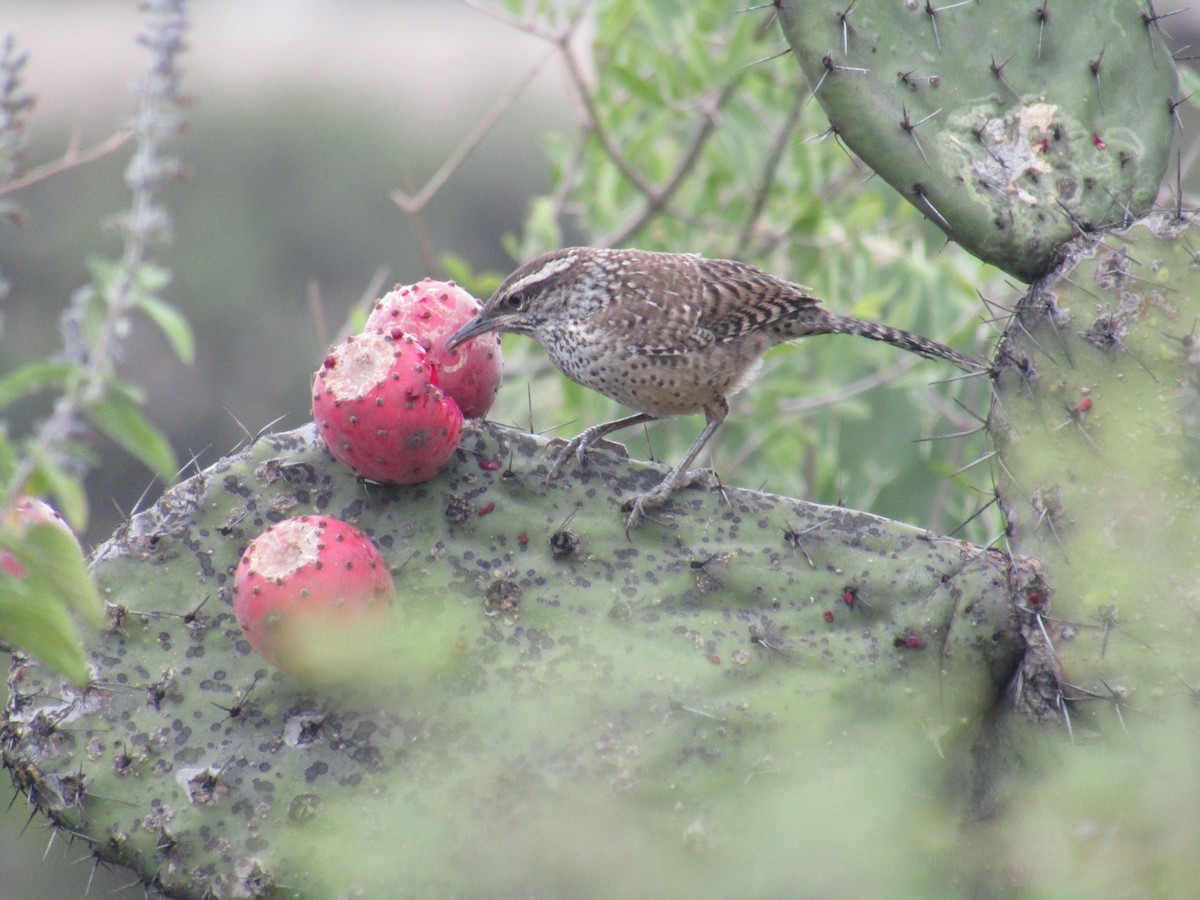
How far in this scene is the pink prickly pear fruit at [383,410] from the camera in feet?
5.98

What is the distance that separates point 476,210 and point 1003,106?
8.51m

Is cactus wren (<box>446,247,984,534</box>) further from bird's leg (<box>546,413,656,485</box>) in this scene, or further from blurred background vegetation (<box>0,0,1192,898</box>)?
blurred background vegetation (<box>0,0,1192,898</box>)

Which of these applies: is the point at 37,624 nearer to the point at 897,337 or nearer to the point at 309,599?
the point at 309,599

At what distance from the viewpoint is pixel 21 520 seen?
1302 millimetres

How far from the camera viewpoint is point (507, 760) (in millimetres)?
1736

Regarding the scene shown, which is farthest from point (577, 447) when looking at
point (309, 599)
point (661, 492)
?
point (309, 599)

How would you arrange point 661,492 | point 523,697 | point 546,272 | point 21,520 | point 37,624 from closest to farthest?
point 37,624 → point 21,520 → point 523,697 → point 661,492 → point 546,272

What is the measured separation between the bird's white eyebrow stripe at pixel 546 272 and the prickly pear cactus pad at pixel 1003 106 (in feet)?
2.23

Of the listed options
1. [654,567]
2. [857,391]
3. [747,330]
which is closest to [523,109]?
[857,391]

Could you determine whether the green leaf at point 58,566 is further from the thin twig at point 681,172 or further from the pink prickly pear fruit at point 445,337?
the thin twig at point 681,172

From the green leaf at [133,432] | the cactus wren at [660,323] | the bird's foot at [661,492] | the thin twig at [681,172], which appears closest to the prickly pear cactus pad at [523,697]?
the bird's foot at [661,492]

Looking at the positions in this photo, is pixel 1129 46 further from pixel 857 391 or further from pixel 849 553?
pixel 857 391

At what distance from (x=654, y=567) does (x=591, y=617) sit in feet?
0.45

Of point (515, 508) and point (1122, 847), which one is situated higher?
point (515, 508)
